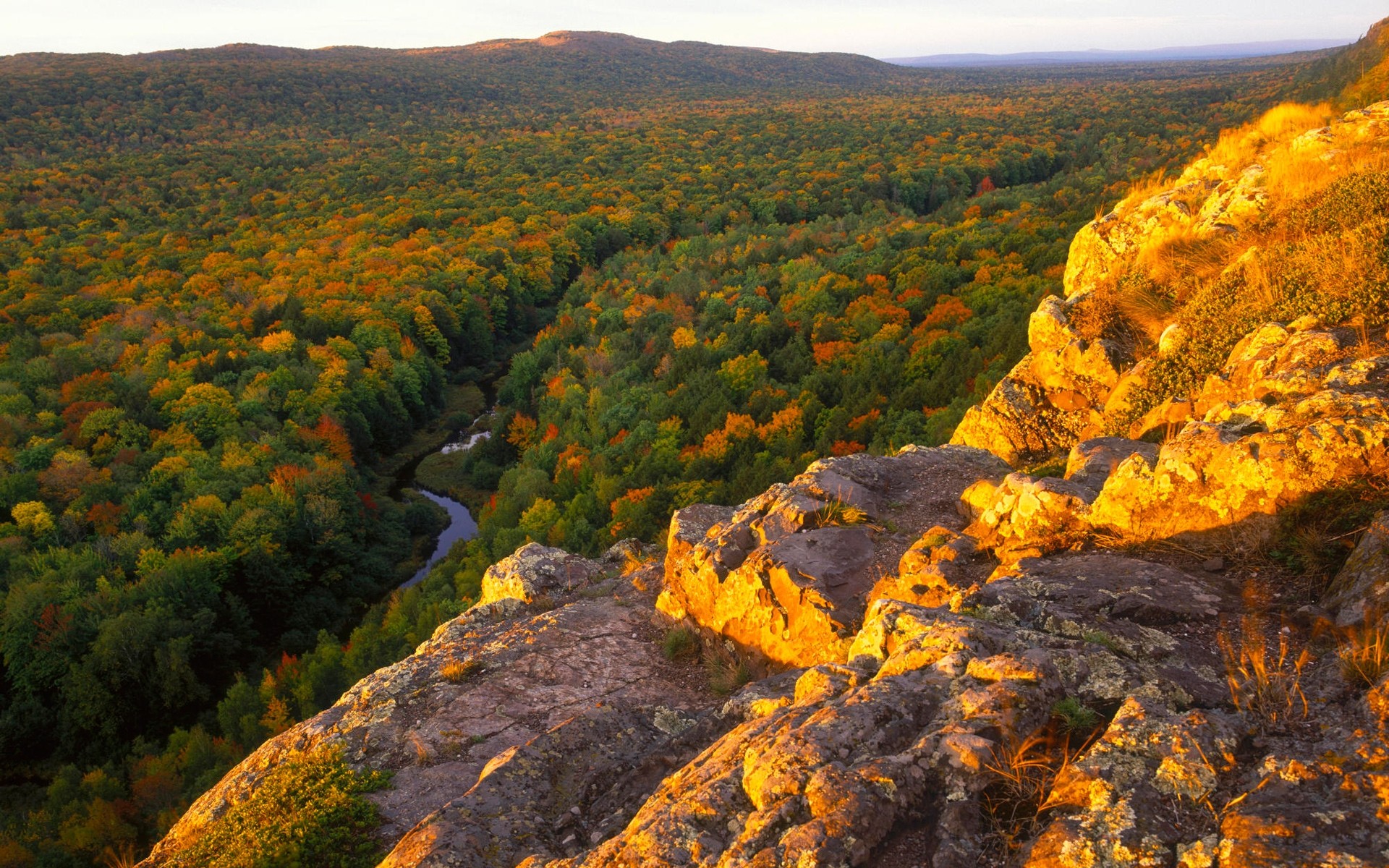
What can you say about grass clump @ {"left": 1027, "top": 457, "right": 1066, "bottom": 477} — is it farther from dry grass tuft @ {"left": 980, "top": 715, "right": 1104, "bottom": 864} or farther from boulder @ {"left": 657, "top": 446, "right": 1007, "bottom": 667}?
dry grass tuft @ {"left": 980, "top": 715, "right": 1104, "bottom": 864}

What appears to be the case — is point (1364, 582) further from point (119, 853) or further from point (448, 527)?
point (448, 527)

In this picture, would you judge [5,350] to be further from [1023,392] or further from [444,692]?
[1023,392]

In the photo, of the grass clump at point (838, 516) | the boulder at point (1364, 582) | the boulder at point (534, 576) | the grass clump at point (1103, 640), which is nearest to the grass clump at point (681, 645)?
the grass clump at point (838, 516)

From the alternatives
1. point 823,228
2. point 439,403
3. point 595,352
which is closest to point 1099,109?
point 823,228

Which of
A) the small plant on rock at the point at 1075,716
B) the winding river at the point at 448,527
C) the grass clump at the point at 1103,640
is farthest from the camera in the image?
the winding river at the point at 448,527

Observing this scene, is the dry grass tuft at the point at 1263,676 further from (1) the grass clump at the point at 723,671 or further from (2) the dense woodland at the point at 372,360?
(2) the dense woodland at the point at 372,360

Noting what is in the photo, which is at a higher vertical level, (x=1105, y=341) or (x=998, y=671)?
(x=1105, y=341)

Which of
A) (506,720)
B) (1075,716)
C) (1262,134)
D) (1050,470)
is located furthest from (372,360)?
(1075,716)
